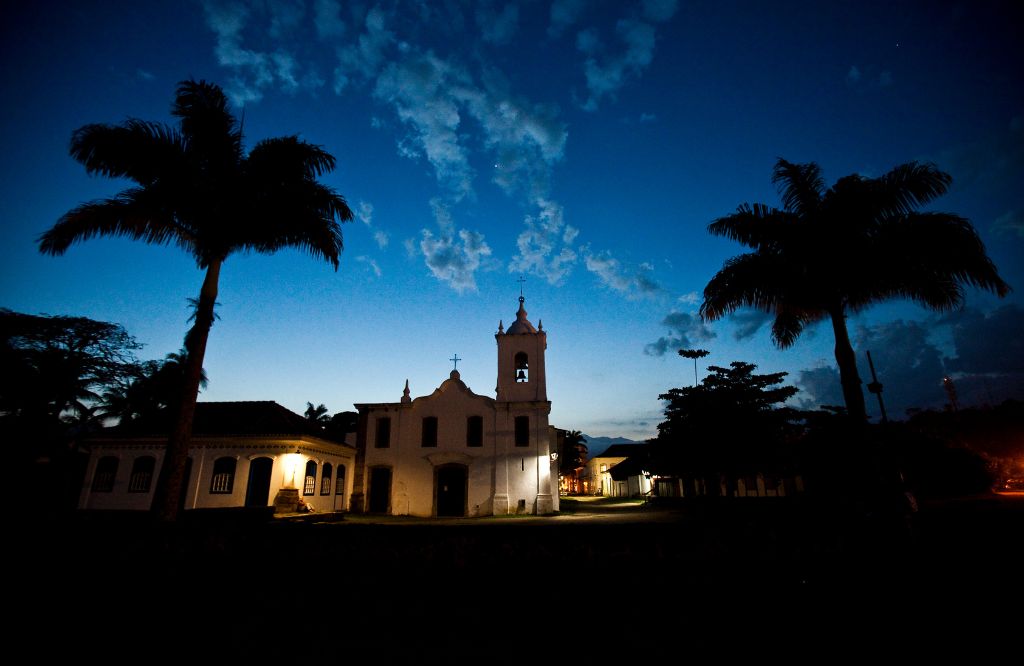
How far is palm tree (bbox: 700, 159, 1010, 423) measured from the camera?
34.2ft

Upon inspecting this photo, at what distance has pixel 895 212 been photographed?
1134 centimetres

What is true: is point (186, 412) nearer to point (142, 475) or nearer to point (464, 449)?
point (464, 449)

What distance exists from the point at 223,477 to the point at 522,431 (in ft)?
53.3

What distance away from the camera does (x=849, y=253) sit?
1130 cm

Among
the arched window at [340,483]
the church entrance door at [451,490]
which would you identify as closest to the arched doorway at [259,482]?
the arched window at [340,483]

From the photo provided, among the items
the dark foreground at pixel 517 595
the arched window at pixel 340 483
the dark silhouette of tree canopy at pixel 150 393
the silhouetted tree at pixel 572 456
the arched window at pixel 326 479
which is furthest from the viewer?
the silhouetted tree at pixel 572 456

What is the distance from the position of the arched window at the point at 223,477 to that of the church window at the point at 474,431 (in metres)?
12.4

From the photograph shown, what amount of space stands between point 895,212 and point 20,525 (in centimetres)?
2128

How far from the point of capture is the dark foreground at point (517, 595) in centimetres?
351

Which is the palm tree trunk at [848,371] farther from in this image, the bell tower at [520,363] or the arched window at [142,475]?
the arched window at [142,475]

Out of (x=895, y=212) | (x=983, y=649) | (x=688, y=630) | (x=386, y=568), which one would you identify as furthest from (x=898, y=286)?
(x=386, y=568)

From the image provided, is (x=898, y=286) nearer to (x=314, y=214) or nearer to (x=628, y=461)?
(x=314, y=214)

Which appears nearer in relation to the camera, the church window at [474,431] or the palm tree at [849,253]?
the palm tree at [849,253]

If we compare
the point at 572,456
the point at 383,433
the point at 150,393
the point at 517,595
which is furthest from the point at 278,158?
the point at 572,456
